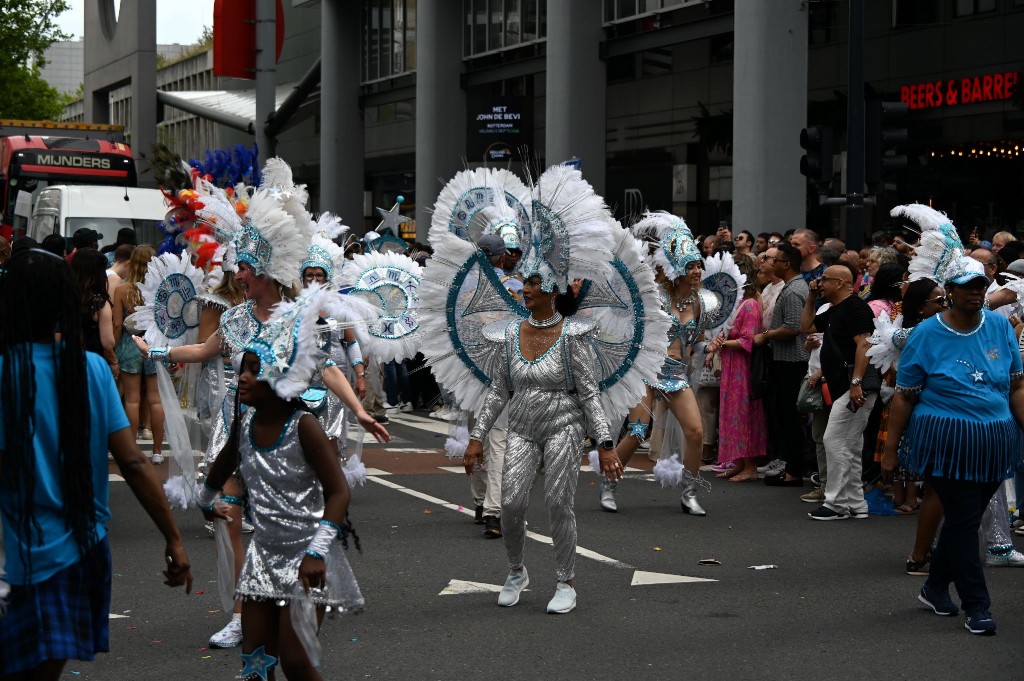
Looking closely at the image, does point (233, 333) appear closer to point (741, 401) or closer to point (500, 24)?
point (741, 401)

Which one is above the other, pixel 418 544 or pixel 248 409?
pixel 248 409

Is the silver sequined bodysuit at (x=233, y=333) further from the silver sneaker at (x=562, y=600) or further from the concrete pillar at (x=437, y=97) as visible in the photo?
the concrete pillar at (x=437, y=97)

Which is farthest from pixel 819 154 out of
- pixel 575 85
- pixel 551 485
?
pixel 575 85

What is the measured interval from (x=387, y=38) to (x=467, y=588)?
2978cm

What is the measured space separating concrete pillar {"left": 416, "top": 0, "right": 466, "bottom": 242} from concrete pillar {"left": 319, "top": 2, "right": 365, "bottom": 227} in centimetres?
569

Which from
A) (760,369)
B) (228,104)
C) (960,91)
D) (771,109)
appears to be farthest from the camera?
(228,104)

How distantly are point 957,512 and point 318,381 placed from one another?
336 centimetres

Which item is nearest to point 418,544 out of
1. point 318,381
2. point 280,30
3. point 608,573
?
point 608,573

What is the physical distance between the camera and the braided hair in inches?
162

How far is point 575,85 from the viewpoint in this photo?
2581 centimetres

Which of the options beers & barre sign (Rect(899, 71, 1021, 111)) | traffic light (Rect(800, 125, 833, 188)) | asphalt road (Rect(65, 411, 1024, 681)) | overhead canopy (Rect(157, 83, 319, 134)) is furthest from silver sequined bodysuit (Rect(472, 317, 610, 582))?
overhead canopy (Rect(157, 83, 319, 134))

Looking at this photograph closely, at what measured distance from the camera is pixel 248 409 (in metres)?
5.38

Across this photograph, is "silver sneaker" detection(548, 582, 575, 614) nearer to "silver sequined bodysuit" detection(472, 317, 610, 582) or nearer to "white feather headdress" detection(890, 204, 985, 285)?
"silver sequined bodysuit" detection(472, 317, 610, 582)

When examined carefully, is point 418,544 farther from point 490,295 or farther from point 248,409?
point 248,409
